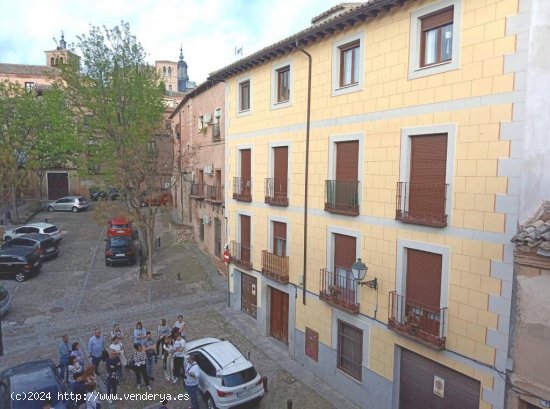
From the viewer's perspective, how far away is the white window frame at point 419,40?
9188 millimetres

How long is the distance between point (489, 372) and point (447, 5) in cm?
803

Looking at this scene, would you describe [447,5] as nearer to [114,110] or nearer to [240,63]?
[240,63]

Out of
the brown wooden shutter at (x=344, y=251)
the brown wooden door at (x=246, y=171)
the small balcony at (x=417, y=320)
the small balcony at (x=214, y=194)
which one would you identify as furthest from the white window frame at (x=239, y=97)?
the small balcony at (x=417, y=320)

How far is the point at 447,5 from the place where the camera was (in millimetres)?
9344

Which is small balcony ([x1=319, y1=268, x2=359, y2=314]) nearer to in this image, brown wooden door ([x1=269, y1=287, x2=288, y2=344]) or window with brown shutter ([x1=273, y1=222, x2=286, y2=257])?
window with brown shutter ([x1=273, y1=222, x2=286, y2=257])

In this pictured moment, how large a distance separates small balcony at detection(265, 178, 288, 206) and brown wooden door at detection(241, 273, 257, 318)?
158 inches

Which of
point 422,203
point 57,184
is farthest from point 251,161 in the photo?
point 57,184

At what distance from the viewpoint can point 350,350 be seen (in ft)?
42.0

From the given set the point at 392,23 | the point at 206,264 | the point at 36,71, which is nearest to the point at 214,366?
the point at 392,23

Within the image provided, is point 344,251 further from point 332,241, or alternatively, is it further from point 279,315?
point 279,315

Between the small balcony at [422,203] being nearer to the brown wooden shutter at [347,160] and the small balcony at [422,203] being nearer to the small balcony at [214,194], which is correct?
the brown wooden shutter at [347,160]

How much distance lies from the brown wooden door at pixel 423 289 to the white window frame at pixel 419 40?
4293 millimetres

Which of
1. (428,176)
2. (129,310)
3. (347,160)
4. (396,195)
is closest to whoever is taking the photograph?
(428,176)

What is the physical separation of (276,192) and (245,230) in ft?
10.5
